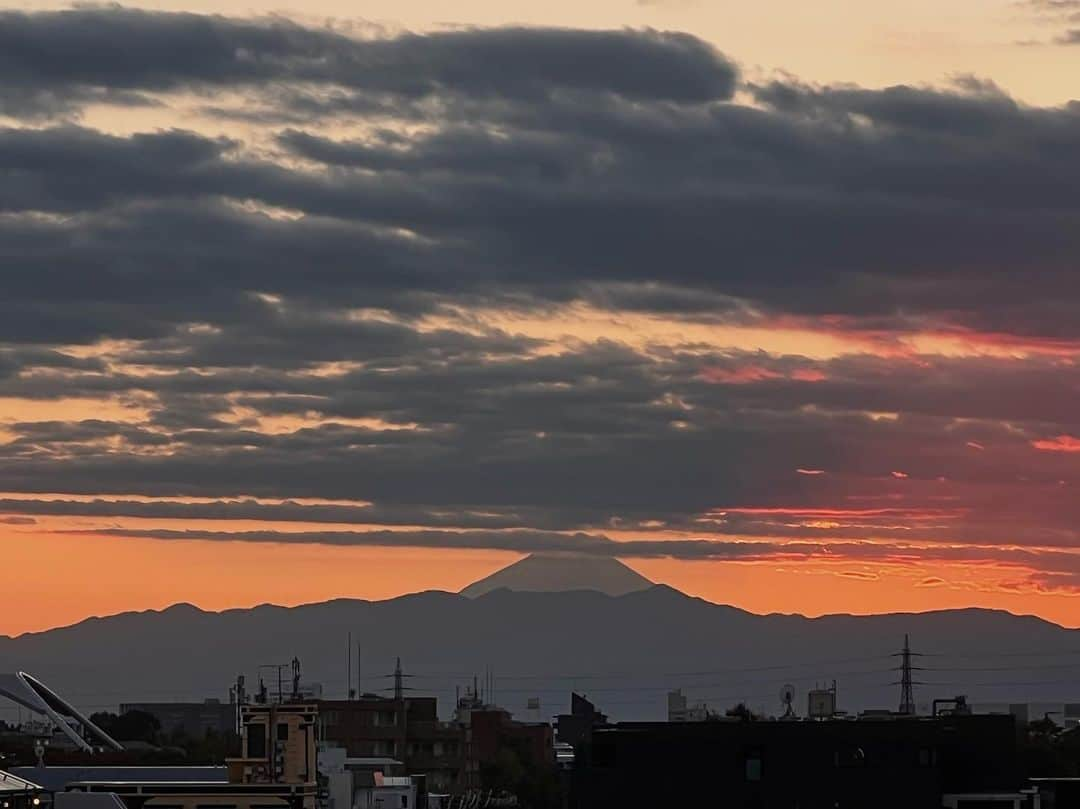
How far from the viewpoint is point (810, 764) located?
118562 mm

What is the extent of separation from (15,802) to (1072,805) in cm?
5269

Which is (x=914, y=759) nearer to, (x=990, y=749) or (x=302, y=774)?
(x=990, y=749)

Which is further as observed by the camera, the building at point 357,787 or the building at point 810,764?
the building at point 357,787

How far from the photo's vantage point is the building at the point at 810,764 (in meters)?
116

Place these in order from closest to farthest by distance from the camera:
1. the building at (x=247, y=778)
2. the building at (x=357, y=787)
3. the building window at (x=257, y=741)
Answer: the building at (x=247, y=778)
the building window at (x=257, y=741)
the building at (x=357, y=787)

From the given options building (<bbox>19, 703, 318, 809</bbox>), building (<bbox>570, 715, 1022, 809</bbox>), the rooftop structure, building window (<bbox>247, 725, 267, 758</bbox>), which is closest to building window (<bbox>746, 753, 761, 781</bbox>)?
building (<bbox>570, 715, 1022, 809</bbox>)

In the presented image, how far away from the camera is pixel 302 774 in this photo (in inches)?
3858

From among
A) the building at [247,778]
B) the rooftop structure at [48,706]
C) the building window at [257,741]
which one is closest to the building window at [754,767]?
the building at [247,778]

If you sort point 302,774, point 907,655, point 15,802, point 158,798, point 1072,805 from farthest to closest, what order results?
point 907,655 → point 1072,805 → point 302,774 → point 158,798 → point 15,802

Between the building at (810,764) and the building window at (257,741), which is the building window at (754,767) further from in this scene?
the building window at (257,741)

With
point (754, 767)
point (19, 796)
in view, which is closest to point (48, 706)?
point (754, 767)

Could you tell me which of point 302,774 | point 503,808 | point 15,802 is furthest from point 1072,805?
point 503,808

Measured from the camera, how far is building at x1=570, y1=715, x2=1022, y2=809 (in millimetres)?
115875

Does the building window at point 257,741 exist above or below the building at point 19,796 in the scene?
above
